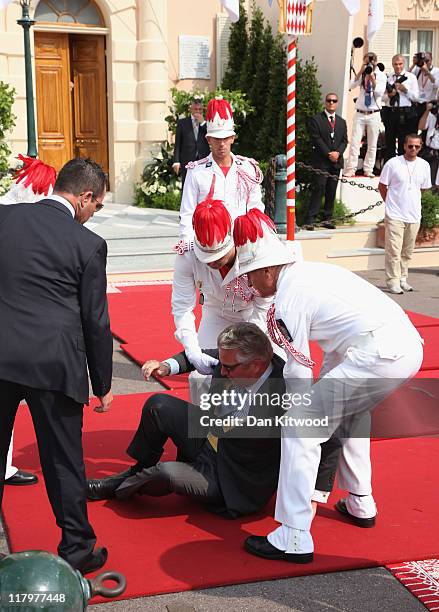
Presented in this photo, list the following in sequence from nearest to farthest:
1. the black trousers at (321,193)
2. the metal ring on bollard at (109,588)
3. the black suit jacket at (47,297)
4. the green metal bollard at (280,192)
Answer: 1. the metal ring on bollard at (109,588)
2. the black suit jacket at (47,297)
3. the green metal bollard at (280,192)
4. the black trousers at (321,193)

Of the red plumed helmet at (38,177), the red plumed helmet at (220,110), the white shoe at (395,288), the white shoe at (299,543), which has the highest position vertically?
the red plumed helmet at (220,110)

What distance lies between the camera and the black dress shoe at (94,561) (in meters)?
3.68

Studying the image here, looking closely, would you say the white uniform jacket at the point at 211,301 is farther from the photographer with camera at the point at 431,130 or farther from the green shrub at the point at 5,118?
the photographer with camera at the point at 431,130

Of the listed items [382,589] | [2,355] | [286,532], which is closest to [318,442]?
[286,532]

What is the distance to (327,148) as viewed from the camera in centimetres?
1302

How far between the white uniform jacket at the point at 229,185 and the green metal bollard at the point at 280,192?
601 centimetres

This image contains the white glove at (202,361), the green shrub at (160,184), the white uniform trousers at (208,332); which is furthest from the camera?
the green shrub at (160,184)

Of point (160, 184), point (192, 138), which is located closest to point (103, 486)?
point (192, 138)

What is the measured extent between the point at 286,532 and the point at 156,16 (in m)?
12.5

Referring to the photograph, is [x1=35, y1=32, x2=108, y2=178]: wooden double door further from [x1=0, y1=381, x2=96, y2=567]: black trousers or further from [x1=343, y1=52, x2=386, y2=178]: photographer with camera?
[x1=0, y1=381, x2=96, y2=567]: black trousers

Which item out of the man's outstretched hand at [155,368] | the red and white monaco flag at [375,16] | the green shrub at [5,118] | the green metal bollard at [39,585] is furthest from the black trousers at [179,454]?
the red and white monaco flag at [375,16]

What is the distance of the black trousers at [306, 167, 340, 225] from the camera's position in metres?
12.8

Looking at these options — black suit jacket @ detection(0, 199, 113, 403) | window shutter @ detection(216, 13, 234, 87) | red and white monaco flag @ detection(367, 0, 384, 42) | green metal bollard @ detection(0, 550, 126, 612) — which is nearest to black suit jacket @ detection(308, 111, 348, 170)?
red and white monaco flag @ detection(367, 0, 384, 42)

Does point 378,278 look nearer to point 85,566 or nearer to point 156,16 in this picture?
point 156,16
